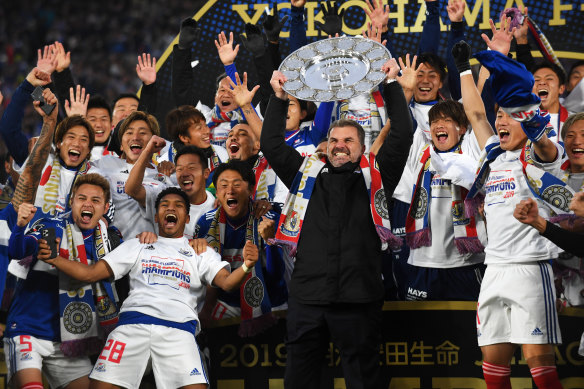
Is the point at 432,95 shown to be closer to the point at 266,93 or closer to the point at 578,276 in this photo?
the point at 266,93

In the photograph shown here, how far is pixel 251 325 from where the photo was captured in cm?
468

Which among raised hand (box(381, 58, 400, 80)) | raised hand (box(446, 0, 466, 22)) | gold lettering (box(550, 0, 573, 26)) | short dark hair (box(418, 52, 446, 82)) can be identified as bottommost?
raised hand (box(381, 58, 400, 80))

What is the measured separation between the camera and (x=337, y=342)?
13.3 feet

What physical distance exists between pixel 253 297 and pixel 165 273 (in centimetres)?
58

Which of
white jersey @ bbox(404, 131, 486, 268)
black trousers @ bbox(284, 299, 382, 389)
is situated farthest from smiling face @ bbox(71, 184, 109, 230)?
white jersey @ bbox(404, 131, 486, 268)

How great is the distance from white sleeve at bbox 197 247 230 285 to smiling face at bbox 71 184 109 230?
2.37ft

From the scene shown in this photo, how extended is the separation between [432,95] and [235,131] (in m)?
1.56

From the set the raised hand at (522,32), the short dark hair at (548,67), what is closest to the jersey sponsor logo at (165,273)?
the short dark hair at (548,67)

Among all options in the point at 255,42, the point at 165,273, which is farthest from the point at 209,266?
the point at 255,42

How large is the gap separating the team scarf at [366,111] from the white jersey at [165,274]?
67.5 inches

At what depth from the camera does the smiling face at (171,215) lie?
4746 millimetres

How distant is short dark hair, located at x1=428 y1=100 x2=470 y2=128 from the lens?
502cm

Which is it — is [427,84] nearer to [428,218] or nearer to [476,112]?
[476,112]

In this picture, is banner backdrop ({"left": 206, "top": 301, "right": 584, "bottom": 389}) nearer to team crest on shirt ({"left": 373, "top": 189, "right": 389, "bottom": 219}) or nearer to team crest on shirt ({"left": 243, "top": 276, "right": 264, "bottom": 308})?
team crest on shirt ({"left": 243, "top": 276, "right": 264, "bottom": 308})
